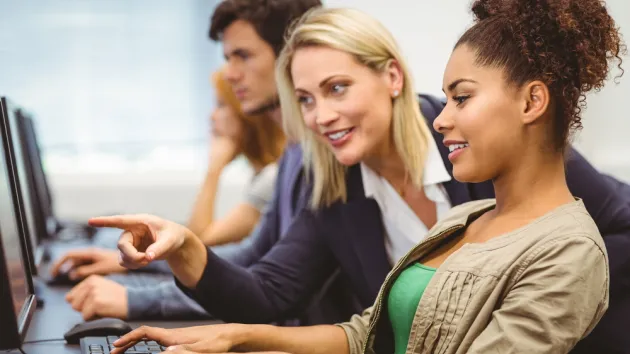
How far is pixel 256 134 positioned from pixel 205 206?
0.31m

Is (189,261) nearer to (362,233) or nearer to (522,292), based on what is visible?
(362,233)

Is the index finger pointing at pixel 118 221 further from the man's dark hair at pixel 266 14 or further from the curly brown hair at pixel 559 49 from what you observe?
the man's dark hair at pixel 266 14

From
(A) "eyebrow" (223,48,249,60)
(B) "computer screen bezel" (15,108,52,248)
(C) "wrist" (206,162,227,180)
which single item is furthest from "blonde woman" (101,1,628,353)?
(C) "wrist" (206,162,227,180)

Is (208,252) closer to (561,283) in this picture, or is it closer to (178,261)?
(178,261)

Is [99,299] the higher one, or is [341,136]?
[341,136]

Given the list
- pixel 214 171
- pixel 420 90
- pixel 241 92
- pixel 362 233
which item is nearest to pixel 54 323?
pixel 362 233

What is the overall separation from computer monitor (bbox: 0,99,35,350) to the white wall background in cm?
69

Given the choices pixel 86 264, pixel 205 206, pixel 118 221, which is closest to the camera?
pixel 118 221

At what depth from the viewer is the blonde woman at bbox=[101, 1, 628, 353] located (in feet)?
3.74

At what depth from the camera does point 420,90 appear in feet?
6.36

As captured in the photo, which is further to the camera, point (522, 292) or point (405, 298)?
point (405, 298)

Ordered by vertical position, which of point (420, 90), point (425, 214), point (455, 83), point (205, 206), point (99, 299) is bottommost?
point (205, 206)

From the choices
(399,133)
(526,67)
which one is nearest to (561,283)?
(526,67)

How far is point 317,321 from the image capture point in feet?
6.26
